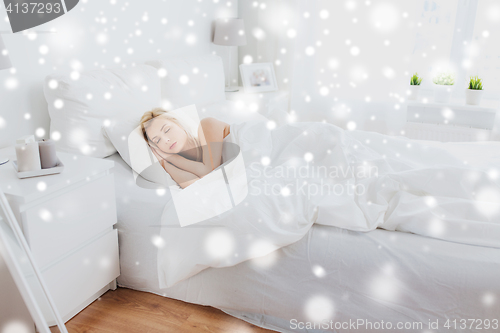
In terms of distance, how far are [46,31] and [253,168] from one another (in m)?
1.06

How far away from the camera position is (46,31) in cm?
161

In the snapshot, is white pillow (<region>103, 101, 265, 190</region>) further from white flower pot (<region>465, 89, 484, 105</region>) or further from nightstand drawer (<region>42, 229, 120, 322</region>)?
white flower pot (<region>465, 89, 484, 105</region>)

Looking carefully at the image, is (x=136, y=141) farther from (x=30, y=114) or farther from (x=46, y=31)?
(x=46, y=31)

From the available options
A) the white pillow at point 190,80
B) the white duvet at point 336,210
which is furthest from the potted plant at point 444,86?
the white pillow at point 190,80

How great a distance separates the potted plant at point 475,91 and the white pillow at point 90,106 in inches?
95.4

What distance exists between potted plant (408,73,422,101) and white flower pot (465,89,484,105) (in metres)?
0.36

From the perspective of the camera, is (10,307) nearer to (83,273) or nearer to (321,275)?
(83,273)

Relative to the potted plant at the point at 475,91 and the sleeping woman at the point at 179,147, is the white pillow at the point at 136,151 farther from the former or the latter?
the potted plant at the point at 475,91

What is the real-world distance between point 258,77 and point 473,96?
1.68 metres

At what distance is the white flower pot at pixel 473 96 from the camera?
9.29 ft

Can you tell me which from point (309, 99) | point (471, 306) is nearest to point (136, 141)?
point (471, 306)

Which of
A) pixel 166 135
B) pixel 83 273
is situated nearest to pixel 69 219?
pixel 83 273

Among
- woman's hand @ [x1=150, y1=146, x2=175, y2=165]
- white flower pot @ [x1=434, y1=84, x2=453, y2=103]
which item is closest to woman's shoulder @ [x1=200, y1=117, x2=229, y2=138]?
woman's hand @ [x1=150, y1=146, x2=175, y2=165]

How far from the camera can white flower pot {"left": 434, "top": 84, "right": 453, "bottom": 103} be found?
294 centimetres
